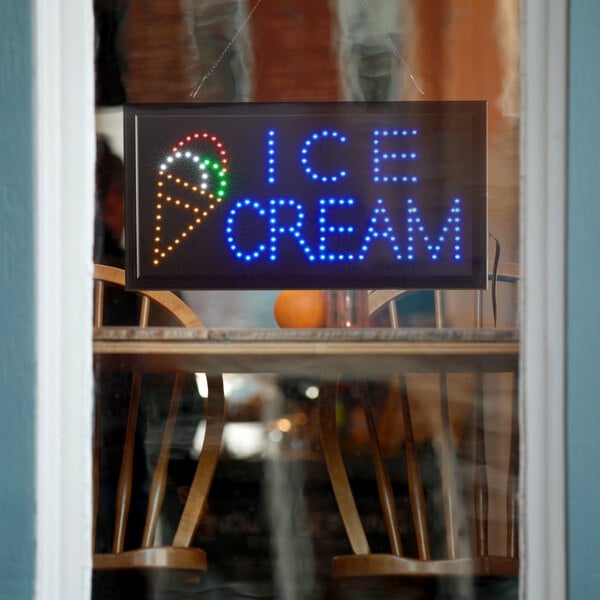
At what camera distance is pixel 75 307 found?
4.24ft

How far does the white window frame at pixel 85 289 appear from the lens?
126 cm

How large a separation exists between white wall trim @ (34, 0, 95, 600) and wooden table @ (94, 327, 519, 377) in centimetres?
30

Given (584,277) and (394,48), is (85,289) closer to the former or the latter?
(584,277)

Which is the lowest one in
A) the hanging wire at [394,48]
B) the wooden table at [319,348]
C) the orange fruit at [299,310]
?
the wooden table at [319,348]

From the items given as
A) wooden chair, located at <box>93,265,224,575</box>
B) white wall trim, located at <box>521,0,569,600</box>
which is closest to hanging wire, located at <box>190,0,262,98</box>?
wooden chair, located at <box>93,265,224,575</box>

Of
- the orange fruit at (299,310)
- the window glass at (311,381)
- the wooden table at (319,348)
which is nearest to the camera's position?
the window glass at (311,381)

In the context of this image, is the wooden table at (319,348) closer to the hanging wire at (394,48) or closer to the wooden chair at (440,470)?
the wooden chair at (440,470)

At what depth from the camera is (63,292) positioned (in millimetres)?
1285

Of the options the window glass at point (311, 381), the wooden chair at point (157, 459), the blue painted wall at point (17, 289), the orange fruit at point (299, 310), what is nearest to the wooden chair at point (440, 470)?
the window glass at point (311, 381)

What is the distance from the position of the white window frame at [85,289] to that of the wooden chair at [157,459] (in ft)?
0.33

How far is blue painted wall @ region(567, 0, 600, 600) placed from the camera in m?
1.25

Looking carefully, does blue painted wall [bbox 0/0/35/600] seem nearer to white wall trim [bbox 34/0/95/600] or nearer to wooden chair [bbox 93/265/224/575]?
white wall trim [bbox 34/0/95/600]

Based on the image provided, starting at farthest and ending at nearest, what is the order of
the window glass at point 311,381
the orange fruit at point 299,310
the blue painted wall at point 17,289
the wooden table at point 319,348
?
1. the orange fruit at point 299,310
2. the wooden table at point 319,348
3. the window glass at point 311,381
4. the blue painted wall at point 17,289

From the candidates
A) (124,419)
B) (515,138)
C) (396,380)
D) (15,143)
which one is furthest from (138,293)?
(515,138)
